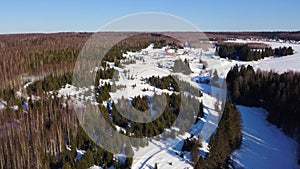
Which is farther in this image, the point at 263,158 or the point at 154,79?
the point at 154,79

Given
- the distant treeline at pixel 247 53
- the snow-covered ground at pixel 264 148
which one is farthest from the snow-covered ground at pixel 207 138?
the distant treeline at pixel 247 53

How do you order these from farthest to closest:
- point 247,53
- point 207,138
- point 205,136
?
point 247,53 → point 205,136 → point 207,138

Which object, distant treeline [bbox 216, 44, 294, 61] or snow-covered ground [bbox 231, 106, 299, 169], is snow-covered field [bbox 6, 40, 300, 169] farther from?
distant treeline [bbox 216, 44, 294, 61]

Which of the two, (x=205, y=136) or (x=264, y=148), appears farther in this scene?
(x=205, y=136)

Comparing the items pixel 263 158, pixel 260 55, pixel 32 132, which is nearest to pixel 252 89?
pixel 263 158

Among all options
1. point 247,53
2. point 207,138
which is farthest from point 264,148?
point 247,53

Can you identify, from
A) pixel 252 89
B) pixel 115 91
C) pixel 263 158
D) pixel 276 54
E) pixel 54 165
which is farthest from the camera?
pixel 276 54

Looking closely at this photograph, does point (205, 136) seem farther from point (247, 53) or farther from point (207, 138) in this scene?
point (247, 53)

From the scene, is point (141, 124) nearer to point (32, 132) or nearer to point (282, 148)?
point (32, 132)

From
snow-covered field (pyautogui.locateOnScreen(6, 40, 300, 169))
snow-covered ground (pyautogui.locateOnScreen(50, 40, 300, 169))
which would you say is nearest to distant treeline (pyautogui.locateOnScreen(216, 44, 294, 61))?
snow-covered field (pyautogui.locateOnScreen(6, 40, 300, 169))
